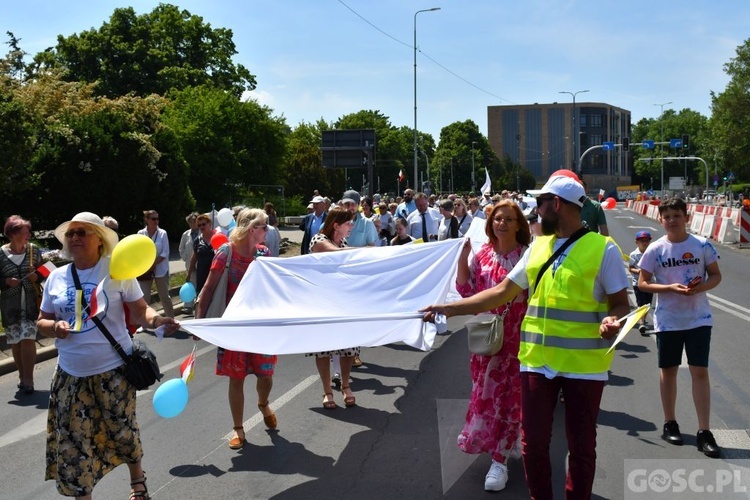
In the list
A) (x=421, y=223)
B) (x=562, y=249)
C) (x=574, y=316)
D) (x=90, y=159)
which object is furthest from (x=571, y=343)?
(x=90, y=159)

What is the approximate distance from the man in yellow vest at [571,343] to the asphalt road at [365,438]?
3.60 ft

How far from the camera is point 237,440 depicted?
6086mm

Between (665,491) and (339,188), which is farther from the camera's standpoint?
(339,188)

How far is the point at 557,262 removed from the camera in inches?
162

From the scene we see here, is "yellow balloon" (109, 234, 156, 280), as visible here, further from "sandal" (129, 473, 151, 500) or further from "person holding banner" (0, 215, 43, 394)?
"person holding banner" (0, 215, 43, 394)

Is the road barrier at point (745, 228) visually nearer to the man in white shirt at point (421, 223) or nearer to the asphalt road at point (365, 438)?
the man in white shirt at point (421, 223)

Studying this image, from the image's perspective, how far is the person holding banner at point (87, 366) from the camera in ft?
14.8

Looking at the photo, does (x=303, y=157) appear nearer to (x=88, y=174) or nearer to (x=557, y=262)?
(x=88, y=174)

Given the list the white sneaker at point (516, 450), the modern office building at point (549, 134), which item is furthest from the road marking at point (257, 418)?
A: the modern office building at point (549, 134)

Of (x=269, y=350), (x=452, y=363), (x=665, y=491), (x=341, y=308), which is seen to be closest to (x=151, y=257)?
(x=269, y=350)

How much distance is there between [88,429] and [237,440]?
5.63 ft

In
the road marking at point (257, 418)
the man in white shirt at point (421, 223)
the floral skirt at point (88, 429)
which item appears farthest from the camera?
the man in white shirt at point (421, 223)

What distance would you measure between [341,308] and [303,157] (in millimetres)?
58552

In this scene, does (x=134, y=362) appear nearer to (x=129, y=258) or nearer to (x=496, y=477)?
(x=129, y=258)
